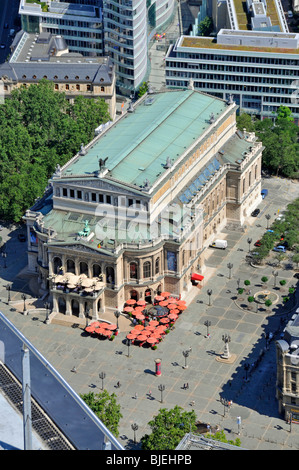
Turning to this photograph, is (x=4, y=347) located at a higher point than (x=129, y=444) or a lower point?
higher

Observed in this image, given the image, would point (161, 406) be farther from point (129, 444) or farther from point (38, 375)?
point (38, 375)

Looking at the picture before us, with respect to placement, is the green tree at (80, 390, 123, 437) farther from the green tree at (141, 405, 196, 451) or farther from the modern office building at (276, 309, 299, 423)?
the modern office building at (276, 309, 299, 423)

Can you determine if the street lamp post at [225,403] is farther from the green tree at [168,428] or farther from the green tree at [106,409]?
the green tree at [106,409]

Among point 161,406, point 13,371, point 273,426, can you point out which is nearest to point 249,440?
point 273,426

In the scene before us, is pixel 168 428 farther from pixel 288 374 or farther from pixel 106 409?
pixel 288 374

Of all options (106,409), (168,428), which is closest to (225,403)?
(168,428)
